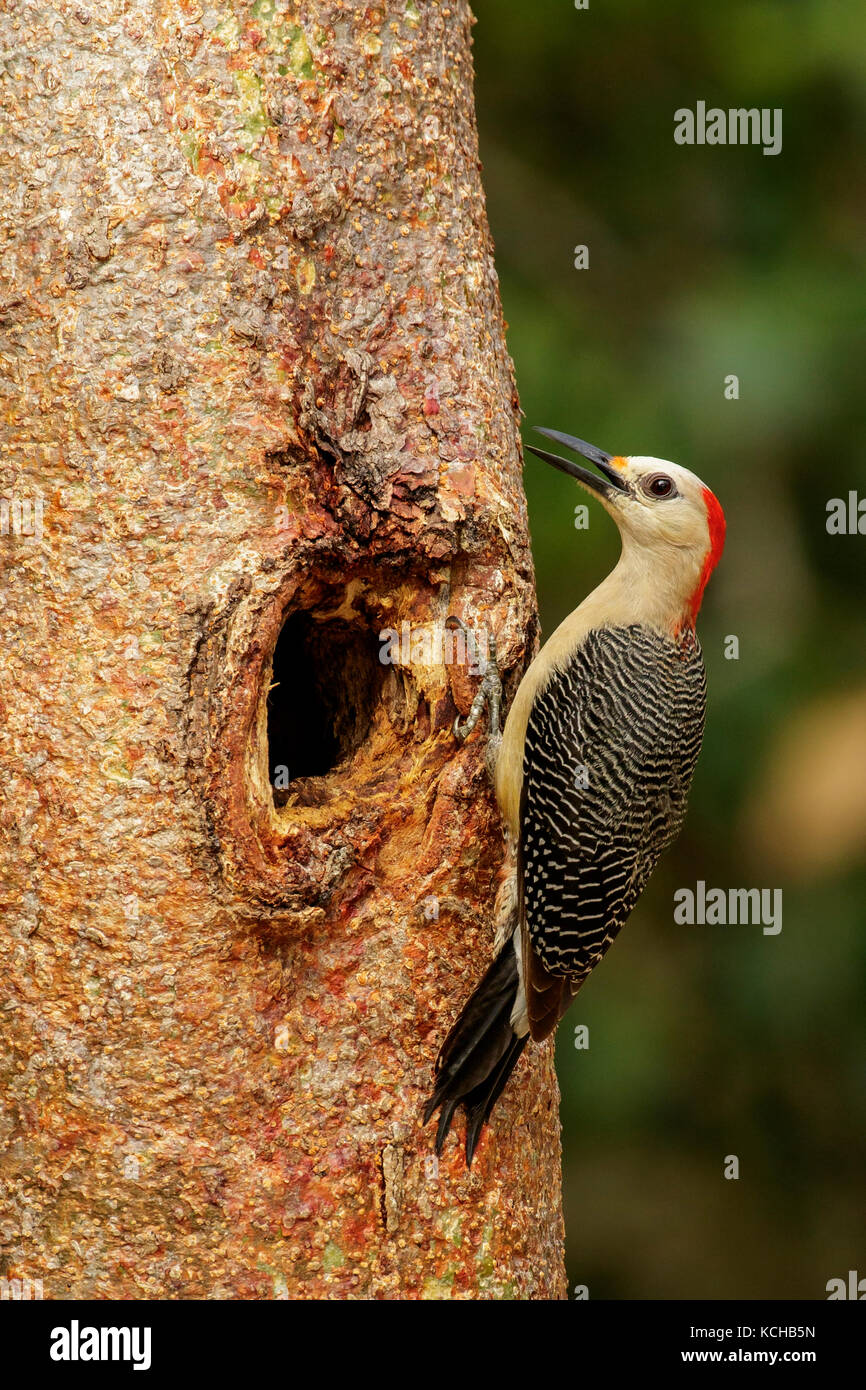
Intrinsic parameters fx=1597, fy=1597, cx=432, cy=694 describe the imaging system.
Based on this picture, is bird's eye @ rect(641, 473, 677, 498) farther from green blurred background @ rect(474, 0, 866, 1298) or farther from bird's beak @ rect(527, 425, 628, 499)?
green blurred background @ rect(474, 0, 866, 1298)

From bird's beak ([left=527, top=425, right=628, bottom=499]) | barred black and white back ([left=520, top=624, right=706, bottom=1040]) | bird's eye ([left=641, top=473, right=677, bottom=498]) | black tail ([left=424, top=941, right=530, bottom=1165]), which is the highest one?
bird's beak ([left=527, top=425, right=628, bottom=499])

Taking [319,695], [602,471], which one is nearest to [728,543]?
[602,471]

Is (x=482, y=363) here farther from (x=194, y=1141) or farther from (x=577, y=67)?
(x=577, y=67)

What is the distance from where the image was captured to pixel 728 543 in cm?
544

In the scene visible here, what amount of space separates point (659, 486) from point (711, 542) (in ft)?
0.62

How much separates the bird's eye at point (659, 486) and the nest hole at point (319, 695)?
37.4 inches

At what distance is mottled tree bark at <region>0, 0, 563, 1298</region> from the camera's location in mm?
2844

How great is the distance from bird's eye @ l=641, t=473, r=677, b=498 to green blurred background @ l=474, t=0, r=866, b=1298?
0.85 metres

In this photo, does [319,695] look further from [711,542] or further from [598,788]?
[711,542]

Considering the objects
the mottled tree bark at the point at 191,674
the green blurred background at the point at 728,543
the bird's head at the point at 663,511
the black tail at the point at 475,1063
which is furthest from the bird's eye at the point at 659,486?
the black tail at the point at 475,1063

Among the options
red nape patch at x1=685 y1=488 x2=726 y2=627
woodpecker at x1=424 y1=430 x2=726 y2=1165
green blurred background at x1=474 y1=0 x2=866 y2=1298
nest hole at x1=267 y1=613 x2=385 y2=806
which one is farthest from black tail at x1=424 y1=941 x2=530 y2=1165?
green blurred background at x1=474 y1=0 x2=866 y2=1298

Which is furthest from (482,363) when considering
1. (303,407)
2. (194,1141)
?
(194,1141)

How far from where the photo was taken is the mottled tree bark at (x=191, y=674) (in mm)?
2844

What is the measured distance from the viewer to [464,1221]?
3.06 m
